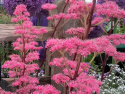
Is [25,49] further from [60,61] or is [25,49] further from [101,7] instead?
[101,7]

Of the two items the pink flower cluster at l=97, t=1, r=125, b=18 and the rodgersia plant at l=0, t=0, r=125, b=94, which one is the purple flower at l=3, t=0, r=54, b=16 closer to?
the rodgersia plant at l=0, t=0, r=125, b=94

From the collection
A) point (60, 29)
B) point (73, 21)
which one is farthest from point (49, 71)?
point (73, 21)

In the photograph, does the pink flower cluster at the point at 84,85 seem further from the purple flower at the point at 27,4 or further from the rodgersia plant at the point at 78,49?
the purple flower at the point at 27,4

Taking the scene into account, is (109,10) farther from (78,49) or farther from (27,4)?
(27,4)

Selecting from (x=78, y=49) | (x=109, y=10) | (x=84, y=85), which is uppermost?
(x=109, y=10)

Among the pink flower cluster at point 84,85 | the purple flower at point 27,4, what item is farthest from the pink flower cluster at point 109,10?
the purple flower at point 27,4

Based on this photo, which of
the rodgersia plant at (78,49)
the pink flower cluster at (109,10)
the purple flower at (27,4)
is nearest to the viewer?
the rodgersia plant at (78,49)

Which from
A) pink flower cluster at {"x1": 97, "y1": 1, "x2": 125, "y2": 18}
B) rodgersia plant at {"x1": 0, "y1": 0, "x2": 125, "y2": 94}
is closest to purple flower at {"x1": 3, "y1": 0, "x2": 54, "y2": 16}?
rodgersia plant at {"x1": 0, "y1": 0, "x2": 125, "y2": 94}

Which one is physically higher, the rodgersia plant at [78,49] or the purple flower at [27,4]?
the purple flower at [27,4]

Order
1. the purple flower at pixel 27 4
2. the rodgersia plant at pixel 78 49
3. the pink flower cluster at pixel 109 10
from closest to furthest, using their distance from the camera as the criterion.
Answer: the rodgersia plant at pixel 78 49, the pink flower cluster at pixel 109 10, the purple flower at pixel 27 4

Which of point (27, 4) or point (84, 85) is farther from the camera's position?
point (27, 4)

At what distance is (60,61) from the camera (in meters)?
1.13

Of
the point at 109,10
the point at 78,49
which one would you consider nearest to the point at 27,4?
the point at 109,10

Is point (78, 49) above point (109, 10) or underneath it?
underneath
